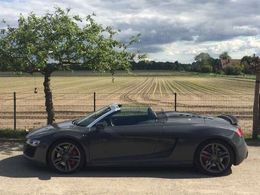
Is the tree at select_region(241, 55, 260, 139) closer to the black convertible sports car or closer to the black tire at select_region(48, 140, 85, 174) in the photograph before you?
the black convertible sports car

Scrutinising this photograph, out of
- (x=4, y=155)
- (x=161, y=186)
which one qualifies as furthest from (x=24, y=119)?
(x=161, y=186)

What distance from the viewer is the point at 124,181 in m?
8.57

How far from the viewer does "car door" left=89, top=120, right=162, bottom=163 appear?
362 inches

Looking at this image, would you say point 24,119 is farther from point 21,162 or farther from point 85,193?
point 85,193

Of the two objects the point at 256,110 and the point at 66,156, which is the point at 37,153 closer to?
the point at 66,156

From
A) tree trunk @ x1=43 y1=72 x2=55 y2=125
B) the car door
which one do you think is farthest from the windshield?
tree trunk @ x1=43 y1=72 x2=55 y2=125

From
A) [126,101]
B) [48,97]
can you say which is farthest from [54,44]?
[126,101]

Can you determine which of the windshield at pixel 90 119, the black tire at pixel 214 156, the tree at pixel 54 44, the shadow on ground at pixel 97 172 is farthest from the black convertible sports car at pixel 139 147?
the tree at pixel 54 44

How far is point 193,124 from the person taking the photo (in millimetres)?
9422

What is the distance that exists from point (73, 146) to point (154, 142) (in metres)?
1.43

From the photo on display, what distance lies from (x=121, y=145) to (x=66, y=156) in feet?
3.23

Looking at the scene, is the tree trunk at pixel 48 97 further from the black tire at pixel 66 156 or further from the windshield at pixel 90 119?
the black tire at pixel 66 156

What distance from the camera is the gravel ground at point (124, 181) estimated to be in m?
7.86

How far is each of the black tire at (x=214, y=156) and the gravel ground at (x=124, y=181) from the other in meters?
0.21
